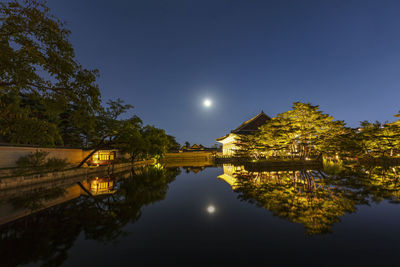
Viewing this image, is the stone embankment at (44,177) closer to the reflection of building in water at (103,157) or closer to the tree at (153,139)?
the reflection of building in water at (103,157)

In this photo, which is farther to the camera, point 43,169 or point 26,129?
point 43,169

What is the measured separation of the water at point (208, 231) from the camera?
3.77 meters

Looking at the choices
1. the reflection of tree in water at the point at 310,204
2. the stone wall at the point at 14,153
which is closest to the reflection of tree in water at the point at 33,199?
the stone wall at the point at 14,153

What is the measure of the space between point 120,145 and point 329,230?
2058 centimetres

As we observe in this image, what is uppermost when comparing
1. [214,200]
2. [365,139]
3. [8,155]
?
[365,139]

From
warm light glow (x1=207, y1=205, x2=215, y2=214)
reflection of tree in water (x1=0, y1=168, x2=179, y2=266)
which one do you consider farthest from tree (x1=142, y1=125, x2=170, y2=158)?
warm light glow (x1=207, y1=205, x2=215, y2=214)

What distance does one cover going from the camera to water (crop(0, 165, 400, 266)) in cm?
377

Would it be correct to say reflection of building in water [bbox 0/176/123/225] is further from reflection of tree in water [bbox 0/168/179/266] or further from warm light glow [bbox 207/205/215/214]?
warm light glow [bbox 207/205/215/214]

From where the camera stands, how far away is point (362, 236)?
458cm

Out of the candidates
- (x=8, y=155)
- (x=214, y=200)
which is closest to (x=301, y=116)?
(x=214, y=200)

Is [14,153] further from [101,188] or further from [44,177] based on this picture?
[101,188]

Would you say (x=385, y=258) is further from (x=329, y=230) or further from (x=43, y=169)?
(x=43, y=169)

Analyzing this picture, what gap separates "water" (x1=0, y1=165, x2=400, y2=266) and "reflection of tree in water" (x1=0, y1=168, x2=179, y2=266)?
25 mm

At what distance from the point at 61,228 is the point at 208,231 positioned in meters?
4.67
